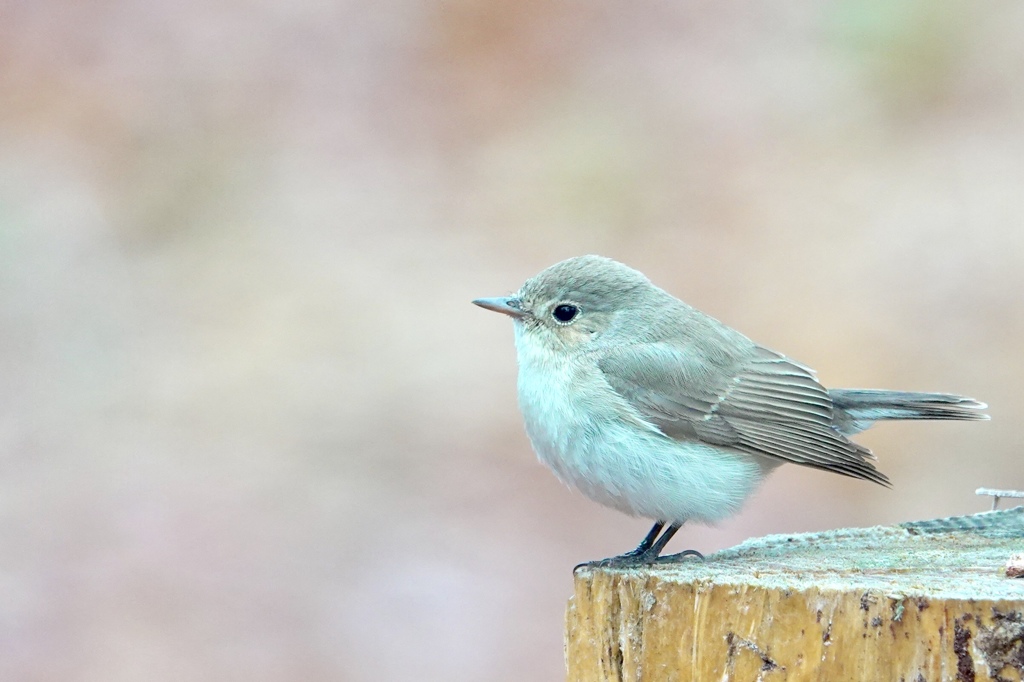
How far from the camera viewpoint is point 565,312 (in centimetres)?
462

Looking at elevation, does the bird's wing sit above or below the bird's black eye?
below

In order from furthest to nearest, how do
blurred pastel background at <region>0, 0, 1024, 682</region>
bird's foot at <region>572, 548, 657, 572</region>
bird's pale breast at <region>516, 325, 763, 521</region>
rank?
blurred pastel background at <region>0, 0, 1024, 682</region> < bird's pale breast at <region>516, 325, 763, 521</region> < bird's foot at <region>572, 548, 657, 572</region>

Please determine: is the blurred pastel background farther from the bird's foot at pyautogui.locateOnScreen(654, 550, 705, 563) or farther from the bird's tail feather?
the bird's foot at pyautogui.locateOnScreen(654, 550, 705, 563)

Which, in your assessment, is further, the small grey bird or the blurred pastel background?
the blurred pastel background

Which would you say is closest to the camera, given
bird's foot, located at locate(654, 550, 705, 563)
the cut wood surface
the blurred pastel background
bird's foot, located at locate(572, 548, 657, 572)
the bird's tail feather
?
the cut wood surface

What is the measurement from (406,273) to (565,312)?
602cm

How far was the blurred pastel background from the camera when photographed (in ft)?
25.2

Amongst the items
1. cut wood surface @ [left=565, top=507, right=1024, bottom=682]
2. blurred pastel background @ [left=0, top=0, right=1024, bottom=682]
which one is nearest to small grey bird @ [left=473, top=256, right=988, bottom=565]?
cut wood surface @ [left=565, top=507, right=1024, bottom=682]

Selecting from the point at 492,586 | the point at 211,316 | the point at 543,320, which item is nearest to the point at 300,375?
the point at 211,316

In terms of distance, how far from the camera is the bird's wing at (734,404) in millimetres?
4285

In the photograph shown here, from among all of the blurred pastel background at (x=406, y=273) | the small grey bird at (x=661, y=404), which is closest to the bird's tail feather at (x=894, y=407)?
the small grey bird at (x=661, y=404)

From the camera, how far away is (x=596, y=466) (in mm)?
4090

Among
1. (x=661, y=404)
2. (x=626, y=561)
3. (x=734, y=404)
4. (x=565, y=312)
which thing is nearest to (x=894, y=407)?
(x=734, y=404)

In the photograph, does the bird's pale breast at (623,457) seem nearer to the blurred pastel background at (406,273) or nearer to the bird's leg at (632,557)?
the bird's leg at (632,557)
